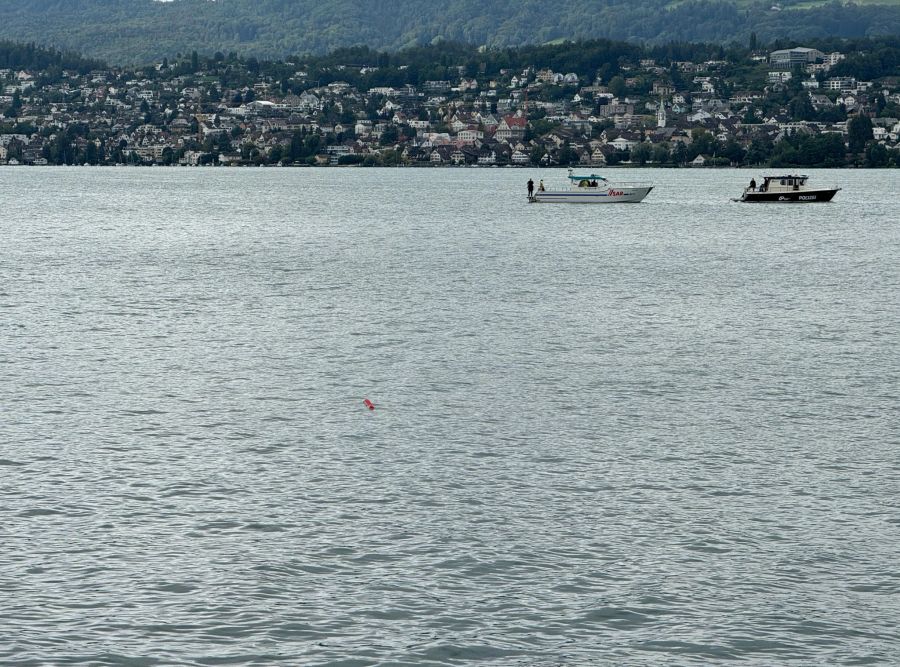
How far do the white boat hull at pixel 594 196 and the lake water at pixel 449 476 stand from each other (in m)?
75.7

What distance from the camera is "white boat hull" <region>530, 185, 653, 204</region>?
129500 millimetres

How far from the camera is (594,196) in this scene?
427 ft

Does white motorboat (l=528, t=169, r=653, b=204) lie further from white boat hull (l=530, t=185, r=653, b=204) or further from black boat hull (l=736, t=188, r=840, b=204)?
black boat hull (l=736, t=188, r=840, b=204)

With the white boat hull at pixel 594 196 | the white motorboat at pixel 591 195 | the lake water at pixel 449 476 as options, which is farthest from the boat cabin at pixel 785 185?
the lake water at pixel 449 476

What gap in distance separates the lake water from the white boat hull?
7567 cm

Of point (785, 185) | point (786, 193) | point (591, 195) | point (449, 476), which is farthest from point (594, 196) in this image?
point (449, 476)

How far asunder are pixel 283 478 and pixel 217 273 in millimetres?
40518

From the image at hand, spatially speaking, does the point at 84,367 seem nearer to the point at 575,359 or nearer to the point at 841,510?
the point at 575,359

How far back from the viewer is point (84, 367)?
33781mm

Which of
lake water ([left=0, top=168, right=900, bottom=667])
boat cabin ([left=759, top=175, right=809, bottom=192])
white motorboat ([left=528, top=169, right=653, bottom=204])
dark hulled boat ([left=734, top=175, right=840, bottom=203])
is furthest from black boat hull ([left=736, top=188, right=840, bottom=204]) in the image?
lake water ([left=0, top=168, right=900, bottom=667])

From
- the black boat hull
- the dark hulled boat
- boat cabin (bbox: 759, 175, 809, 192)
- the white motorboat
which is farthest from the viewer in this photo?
boat cabin (bbox: 759, 175, 809, 192)

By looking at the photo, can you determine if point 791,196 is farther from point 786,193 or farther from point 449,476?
point 449,476

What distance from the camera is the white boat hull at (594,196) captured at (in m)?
130

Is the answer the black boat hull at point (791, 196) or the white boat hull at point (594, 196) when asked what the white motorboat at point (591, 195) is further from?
the black boat hull at point (791, 196)
